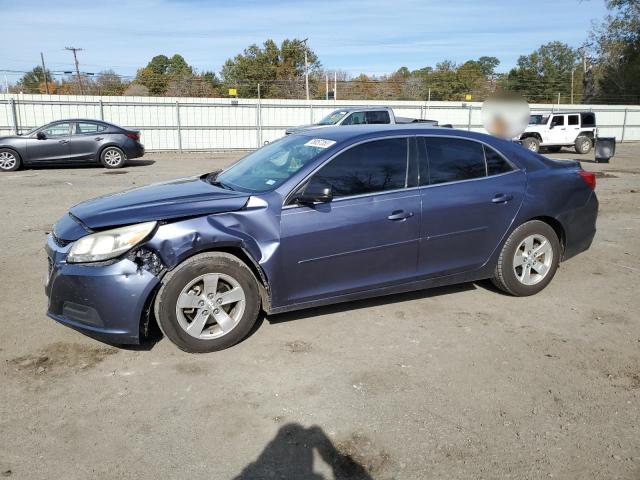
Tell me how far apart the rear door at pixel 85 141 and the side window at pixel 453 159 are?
13789mm

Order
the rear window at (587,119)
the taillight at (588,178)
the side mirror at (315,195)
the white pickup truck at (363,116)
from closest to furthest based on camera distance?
the side mirror at (315,195)
the taillight at (588,178)
the white pickup truck at (363,116)
the rear window at (587,119)

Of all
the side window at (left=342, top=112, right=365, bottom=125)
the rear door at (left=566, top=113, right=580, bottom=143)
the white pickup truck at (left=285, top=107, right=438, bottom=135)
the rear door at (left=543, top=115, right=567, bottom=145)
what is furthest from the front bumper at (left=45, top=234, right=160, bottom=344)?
the rear door at (left=566, top=113, right=580, bottom=143)

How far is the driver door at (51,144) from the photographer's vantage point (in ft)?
50.2

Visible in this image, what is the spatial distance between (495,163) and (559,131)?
19829 millimetres

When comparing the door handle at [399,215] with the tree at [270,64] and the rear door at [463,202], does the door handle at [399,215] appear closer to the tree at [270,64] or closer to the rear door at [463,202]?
the rear door at [463,202]

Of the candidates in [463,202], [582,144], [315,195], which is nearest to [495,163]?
[463,202]

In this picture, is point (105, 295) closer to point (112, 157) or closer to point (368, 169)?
point (368, 169)

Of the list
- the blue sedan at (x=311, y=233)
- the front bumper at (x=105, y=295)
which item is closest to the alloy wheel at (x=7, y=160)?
the blue sedan at (x=311, y=233)

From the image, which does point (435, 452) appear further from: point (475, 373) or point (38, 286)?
point (38, 286)

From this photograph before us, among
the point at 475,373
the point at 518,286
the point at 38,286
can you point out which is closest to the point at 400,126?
the point at 518,286

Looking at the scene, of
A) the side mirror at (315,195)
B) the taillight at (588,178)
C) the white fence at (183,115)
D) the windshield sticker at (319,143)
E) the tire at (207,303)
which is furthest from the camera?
the white fence at (183,115)

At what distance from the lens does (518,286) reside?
16.5 ft

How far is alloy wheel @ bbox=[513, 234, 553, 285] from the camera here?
16.4 ft

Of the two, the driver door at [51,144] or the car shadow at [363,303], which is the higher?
the driver door at [51,144]
